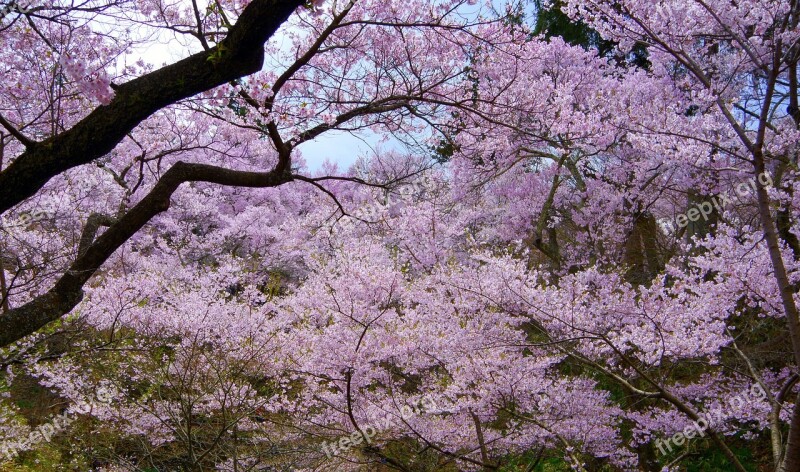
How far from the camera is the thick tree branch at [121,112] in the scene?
2.56 m

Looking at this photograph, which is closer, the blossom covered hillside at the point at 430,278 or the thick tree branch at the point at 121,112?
the thick tree branch at the point at 121,112

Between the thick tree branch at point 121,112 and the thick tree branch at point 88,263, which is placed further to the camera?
the thick tree branch at point 88,263

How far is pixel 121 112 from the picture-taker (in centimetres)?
257

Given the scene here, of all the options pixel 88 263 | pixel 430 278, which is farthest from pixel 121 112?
pixel 430 278

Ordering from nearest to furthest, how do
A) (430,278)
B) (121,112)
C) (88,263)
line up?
(121,112), (88,263), (430,278)

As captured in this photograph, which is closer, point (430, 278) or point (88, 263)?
point (88, 263)

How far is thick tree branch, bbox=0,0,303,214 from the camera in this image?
2562 mm

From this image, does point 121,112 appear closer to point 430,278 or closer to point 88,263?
point 88,263

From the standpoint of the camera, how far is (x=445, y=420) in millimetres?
6832

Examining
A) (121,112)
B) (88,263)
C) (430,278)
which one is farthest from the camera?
(430,278)

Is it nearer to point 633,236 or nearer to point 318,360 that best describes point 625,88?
point 633,236

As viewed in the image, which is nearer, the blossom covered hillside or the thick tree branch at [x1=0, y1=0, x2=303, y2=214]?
the thick tree branch at [x1=0, y1=0, x2=303, y2=214]

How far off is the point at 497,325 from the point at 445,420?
54.5 inches

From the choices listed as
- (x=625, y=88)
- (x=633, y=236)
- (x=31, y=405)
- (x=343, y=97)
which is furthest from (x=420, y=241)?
Answer: (x=31, y=405)
